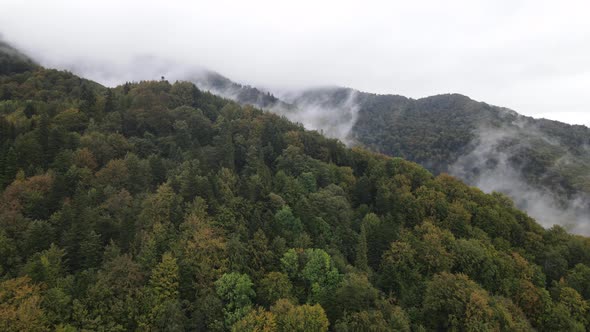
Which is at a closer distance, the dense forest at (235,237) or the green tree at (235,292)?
the dense forest at (235,237)

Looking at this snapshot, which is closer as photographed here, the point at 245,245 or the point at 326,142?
the point at 245,245

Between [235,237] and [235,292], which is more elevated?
[235,237]

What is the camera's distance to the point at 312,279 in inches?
2377

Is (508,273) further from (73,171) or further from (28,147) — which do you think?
(28,147)

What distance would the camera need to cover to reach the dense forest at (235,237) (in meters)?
51.0

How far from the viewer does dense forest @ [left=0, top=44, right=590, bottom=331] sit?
51.0 meters

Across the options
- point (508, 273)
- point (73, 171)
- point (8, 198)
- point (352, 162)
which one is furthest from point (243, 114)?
point (508, 273)

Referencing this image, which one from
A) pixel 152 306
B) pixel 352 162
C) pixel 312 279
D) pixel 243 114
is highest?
pixel 243 114

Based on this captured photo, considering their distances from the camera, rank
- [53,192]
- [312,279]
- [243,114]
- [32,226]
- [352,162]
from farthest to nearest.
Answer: [243,114]
[352,162]
[53,192]
[312,279]
[32,226]

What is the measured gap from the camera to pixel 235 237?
6378 cm

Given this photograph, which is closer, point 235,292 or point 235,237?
point 235,292

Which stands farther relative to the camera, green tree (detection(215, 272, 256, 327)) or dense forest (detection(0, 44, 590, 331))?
green tree (detection(215, 272, 256, 327))

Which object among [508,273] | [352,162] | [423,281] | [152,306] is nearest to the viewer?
[152,306]

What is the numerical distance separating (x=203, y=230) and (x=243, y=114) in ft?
214
